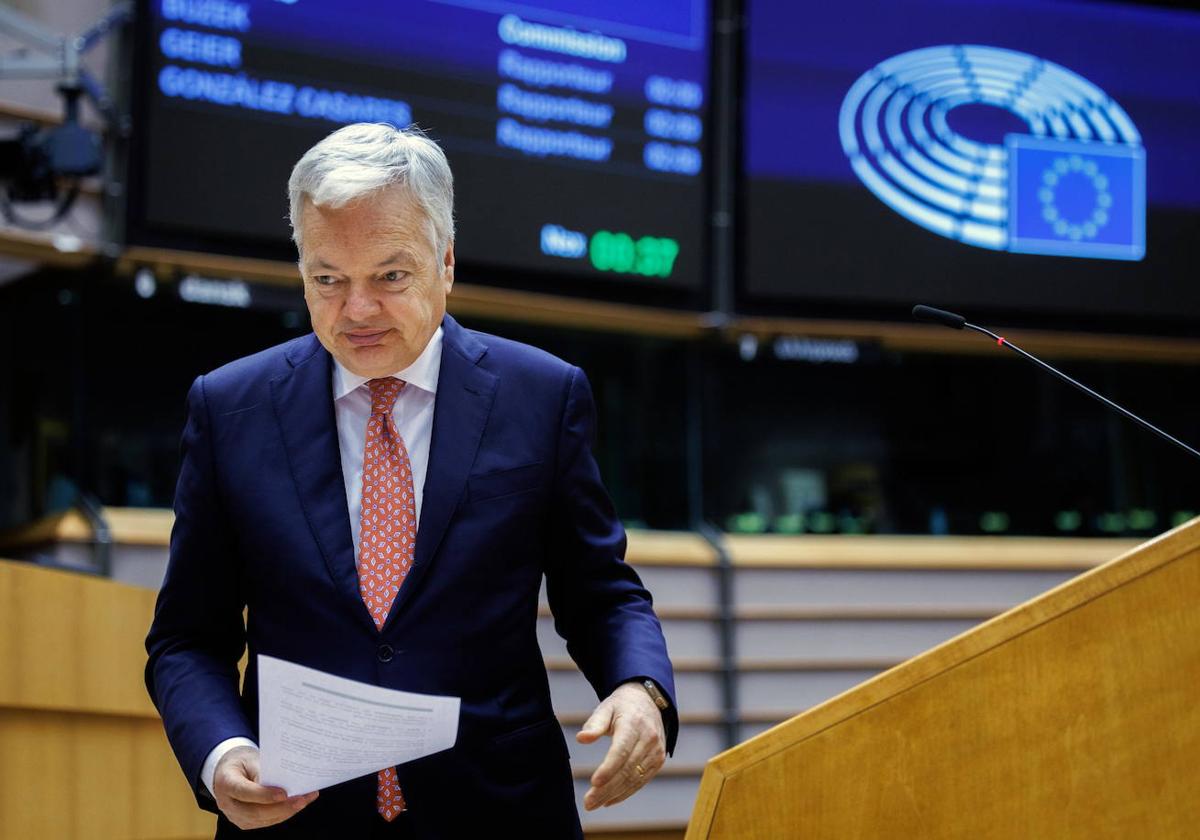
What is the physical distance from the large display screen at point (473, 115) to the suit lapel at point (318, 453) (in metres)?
3.32

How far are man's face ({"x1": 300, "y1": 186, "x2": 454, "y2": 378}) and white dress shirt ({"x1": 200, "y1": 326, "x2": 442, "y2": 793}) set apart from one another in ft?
0.14

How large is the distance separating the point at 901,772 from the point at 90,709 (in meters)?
2.42

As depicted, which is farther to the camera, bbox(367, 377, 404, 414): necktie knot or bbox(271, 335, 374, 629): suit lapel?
bbox(367, 377, 404, 414): necktie knot

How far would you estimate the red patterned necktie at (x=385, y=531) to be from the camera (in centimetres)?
146

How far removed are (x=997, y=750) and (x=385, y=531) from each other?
2.23 feet

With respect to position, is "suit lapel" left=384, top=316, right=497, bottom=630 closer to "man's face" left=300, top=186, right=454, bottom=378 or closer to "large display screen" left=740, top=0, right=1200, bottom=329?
"man's face" left=300, top=186, right=454, bottom=378

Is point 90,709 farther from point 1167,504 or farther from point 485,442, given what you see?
point 1167,504

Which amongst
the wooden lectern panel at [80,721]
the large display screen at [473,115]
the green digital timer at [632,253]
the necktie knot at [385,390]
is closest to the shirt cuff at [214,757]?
the necktie knot at [385,390]

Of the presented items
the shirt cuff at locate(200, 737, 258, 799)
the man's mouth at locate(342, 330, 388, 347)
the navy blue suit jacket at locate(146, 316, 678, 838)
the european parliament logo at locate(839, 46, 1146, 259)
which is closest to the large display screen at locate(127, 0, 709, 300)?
the european parliament logo at locate(839, 46, 1146, 259)

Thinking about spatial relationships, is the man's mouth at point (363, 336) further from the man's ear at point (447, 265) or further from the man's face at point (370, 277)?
the man's ear at point (447, 265)

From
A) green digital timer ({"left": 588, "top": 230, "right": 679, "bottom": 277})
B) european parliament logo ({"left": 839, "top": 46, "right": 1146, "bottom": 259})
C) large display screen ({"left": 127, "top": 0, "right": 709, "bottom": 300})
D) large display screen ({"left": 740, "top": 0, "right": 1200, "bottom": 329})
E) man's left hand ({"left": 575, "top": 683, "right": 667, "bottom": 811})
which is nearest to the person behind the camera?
man's left hand ({"left": 575, "top": 683, "right": 667, "bottom": 811})

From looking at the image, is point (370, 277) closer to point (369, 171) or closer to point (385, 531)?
point (369, 171)

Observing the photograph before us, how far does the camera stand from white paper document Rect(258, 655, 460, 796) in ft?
4.28

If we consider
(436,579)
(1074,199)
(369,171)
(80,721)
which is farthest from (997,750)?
(1074,199)
